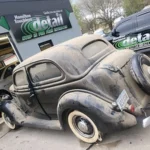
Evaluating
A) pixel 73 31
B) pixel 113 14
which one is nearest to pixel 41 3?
pixel 73 31

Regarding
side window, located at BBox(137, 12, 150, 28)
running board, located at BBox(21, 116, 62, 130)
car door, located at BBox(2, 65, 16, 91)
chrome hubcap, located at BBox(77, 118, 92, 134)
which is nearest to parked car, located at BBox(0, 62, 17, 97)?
car door, located at BBox(2, 65, 16, 91)

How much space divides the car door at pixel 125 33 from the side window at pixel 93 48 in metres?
3.10

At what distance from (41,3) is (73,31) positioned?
9.30ft

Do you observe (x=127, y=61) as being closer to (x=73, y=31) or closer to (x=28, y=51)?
(x=28, y=51)

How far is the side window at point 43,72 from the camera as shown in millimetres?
3744

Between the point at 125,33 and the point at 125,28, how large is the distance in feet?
0.66

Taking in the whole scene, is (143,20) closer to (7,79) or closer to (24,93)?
(24,93)

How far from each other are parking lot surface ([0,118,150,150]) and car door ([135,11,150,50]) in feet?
12.7

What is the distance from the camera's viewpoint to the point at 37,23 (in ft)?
38.0

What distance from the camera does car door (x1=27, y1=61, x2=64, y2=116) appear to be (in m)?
3.71

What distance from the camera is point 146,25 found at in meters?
6.75

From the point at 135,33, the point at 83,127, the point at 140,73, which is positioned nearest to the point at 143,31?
the point at 135,33

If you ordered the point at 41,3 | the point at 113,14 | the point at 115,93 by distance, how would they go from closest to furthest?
the point at 115,93, the point at 41,3, the point at 113,14

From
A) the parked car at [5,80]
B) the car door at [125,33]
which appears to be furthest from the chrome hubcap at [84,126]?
the parked car at [5,80]
